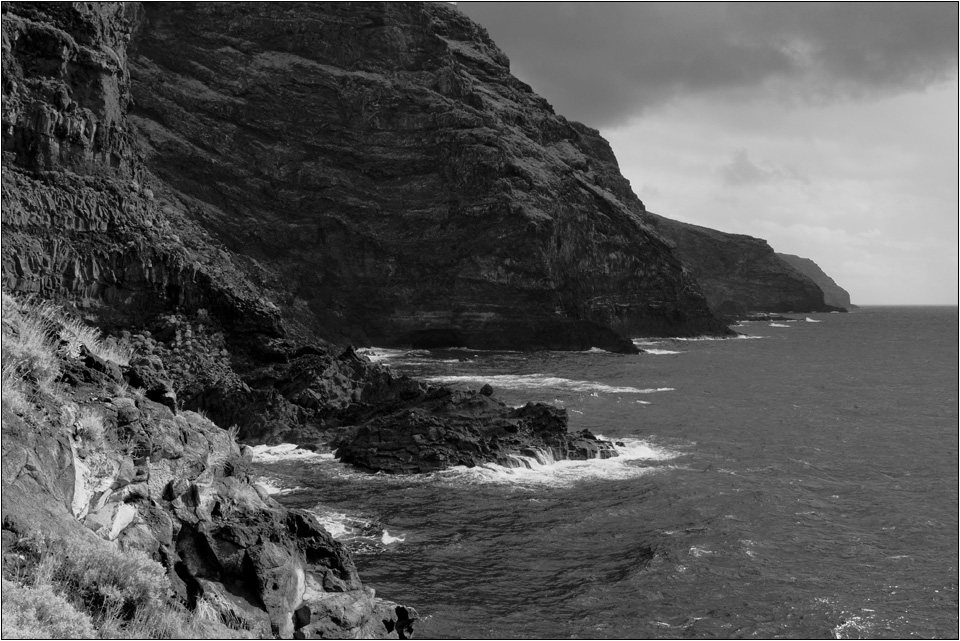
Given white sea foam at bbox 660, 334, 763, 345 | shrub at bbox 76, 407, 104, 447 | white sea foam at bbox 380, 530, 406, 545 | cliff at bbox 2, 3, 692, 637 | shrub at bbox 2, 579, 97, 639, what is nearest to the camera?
shrub at bbox 2, 579, 97, 639

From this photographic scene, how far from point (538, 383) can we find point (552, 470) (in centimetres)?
2946

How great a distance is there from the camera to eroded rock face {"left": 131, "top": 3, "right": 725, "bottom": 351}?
98938 millimetres

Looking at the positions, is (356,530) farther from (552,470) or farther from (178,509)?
(178,509)

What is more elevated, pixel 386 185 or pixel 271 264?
pixel 386 185

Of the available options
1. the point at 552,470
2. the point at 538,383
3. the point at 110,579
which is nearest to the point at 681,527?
the point at 552,470

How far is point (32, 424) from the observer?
9352mm

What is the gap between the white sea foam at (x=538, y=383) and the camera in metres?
60.9

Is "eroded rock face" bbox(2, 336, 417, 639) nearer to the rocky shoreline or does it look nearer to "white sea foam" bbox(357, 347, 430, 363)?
the rocky shoreline

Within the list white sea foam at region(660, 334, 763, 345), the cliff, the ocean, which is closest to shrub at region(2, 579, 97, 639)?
the cliff

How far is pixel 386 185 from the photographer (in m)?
106

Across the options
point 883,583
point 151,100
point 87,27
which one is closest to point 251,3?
point 151,100

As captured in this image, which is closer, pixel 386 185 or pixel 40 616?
pixel 40 616

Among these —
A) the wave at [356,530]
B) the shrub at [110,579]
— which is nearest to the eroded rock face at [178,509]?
the shrub at [110,579]

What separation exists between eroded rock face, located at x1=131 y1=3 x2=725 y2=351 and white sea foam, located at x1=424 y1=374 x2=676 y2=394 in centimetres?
2785
